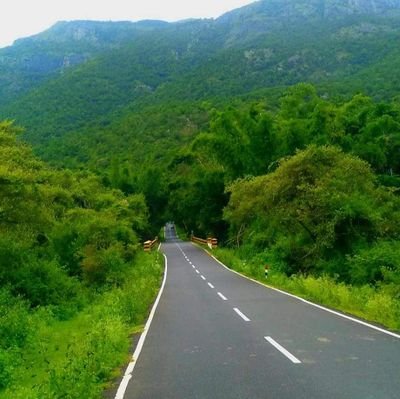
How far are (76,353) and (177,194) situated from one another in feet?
185

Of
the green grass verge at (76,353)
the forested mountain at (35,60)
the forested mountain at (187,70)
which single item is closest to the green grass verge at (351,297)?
the green grass verge at (76,353)

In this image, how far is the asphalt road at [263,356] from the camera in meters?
6.53

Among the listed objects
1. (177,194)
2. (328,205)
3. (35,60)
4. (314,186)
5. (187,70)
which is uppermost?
(35,60)

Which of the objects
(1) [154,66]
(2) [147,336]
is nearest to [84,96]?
(1) [154,66]

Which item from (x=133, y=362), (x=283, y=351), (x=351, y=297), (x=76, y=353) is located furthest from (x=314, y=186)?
(x=133, y=362)

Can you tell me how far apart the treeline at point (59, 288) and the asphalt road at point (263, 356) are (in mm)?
838

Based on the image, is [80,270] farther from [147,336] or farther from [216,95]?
[216,95]

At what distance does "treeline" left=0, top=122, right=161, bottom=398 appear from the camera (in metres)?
8.66

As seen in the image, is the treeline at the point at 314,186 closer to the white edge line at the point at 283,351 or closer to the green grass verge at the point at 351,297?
the green grass verge at the point at 351,297

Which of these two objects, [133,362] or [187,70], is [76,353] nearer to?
[133,362]

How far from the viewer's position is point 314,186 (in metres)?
27.1

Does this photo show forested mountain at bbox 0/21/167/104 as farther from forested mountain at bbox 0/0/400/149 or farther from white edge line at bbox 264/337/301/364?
white edge line at bbox 264/337/301/364

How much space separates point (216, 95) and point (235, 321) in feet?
287

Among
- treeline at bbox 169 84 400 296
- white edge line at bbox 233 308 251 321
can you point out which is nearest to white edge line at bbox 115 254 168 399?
white edge line at bbox 233 308 251 321
